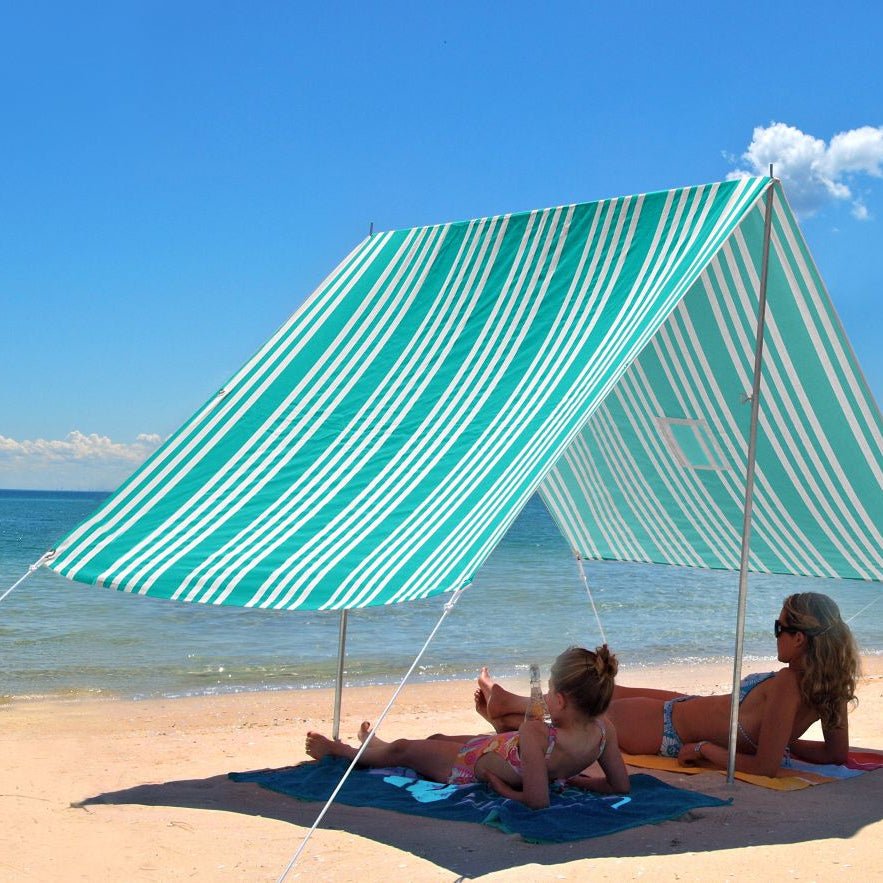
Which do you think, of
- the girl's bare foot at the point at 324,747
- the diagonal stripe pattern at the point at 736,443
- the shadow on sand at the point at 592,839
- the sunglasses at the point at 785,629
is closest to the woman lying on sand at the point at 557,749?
the shadow on sand at the point at 592,839

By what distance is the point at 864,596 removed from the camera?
17.5 metres

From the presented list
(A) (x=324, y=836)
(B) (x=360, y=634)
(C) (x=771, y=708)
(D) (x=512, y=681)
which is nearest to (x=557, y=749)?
(A) (x=324, y=836)

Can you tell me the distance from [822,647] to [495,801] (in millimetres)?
1365

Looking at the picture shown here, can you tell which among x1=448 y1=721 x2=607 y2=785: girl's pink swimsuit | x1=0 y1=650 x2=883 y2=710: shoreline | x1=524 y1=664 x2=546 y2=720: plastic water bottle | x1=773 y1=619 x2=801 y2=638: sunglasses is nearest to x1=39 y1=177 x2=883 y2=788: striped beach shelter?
x1=773 y1=619 x2=801 y2=638: sunglasses

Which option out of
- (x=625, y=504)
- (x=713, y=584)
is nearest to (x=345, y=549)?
(x=625, y=504)

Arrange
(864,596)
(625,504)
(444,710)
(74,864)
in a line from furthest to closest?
(864,596) → (444,710) → (625,504) → (74,864)

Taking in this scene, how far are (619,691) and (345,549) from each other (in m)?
1.97

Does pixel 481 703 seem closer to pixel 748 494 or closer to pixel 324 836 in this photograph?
pixel 324 836

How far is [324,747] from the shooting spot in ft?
14.5

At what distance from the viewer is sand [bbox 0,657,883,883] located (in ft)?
10.6

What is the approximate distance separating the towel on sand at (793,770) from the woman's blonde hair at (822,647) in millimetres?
379

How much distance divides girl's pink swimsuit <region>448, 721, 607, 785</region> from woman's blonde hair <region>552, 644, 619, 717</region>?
152 mm

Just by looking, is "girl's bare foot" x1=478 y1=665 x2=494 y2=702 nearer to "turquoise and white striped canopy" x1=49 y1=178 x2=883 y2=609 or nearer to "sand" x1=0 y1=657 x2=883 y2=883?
"sand" x1=0 y1=657 x2=883 y2=883

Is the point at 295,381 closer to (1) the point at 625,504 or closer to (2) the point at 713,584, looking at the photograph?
(1) the point at 625,504
